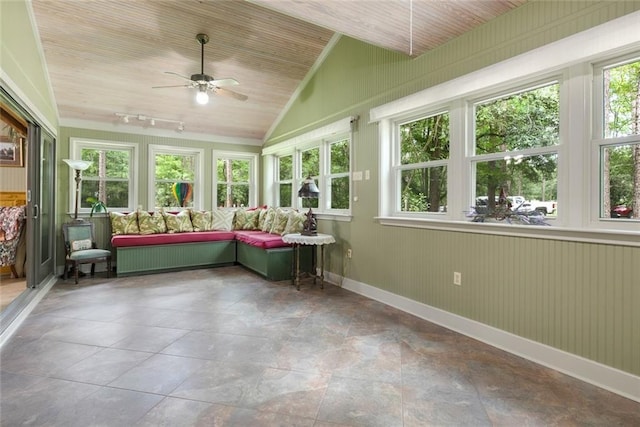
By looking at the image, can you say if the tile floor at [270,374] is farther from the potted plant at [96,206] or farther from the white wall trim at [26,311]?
the potted plant at [96,206]

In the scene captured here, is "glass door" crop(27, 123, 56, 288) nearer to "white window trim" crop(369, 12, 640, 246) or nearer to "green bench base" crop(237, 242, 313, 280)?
"green bench base" crop(237, 242, 313, 280)

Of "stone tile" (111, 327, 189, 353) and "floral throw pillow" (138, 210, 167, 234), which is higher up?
"floral throw pillow" (138, 210, 167, 234)

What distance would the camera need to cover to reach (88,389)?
77.2 inches

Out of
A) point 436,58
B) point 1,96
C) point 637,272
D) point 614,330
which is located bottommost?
point 614,330

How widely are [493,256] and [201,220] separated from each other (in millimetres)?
4744

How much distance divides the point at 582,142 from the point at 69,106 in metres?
6.32

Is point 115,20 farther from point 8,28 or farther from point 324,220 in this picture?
point 324,220

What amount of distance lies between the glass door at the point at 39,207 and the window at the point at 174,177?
1.53 m

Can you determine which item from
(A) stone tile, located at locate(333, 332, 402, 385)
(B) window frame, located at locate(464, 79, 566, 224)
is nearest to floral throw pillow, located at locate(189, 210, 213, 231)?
(A) stone tile, located at locate(333, 332, 402, 385)

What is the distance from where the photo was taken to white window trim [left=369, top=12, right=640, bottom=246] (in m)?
2.02

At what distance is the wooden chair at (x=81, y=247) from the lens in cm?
458

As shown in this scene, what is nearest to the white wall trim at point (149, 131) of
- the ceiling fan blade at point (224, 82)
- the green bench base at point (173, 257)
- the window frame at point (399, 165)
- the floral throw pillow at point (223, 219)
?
the floral throw pillow at point (223, 219)

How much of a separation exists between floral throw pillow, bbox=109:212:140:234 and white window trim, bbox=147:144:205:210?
1.92 ft

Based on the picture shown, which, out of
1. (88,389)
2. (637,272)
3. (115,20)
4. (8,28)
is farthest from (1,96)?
(637,272)
